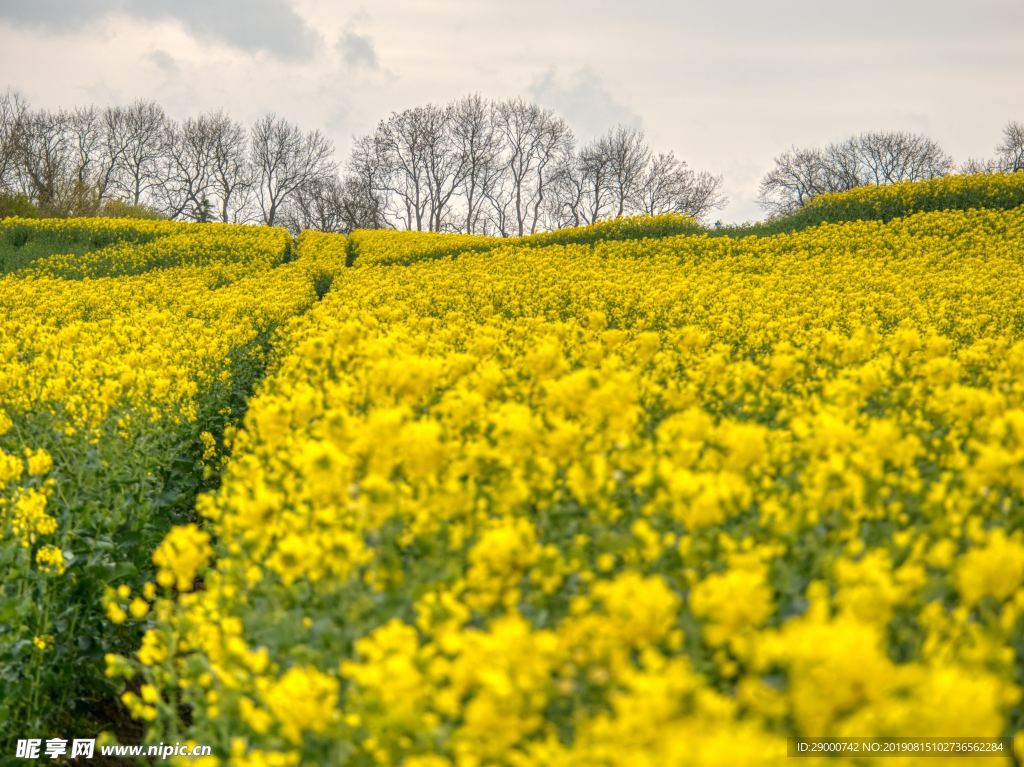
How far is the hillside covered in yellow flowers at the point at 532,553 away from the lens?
2328mm

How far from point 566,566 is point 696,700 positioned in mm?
1063

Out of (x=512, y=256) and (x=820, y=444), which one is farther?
(x=512, y=256)

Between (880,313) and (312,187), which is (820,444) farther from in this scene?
(312,187)

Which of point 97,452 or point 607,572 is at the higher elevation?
point 97,452

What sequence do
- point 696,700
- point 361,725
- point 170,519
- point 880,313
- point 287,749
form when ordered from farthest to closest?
1. point 880,313
2. point 170,519
3. point 287,749
4. point 361,725
5. point 696,700

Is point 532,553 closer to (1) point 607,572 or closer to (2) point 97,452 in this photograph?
(1) point 607,572

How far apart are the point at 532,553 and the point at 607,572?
1.41ft

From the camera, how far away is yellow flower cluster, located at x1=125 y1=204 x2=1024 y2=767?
2.21 metres

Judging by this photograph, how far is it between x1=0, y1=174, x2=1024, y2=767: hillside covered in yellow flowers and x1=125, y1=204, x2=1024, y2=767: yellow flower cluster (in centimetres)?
1

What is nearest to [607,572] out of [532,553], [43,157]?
[532,553]

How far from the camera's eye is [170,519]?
8.69 meters

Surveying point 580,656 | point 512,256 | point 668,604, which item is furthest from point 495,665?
point 512,256

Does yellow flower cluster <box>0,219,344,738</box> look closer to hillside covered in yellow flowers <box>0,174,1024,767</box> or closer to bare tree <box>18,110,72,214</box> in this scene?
hillside covered in yellow flowers <box>0,174,1024,767</box>

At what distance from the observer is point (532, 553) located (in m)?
2.97
